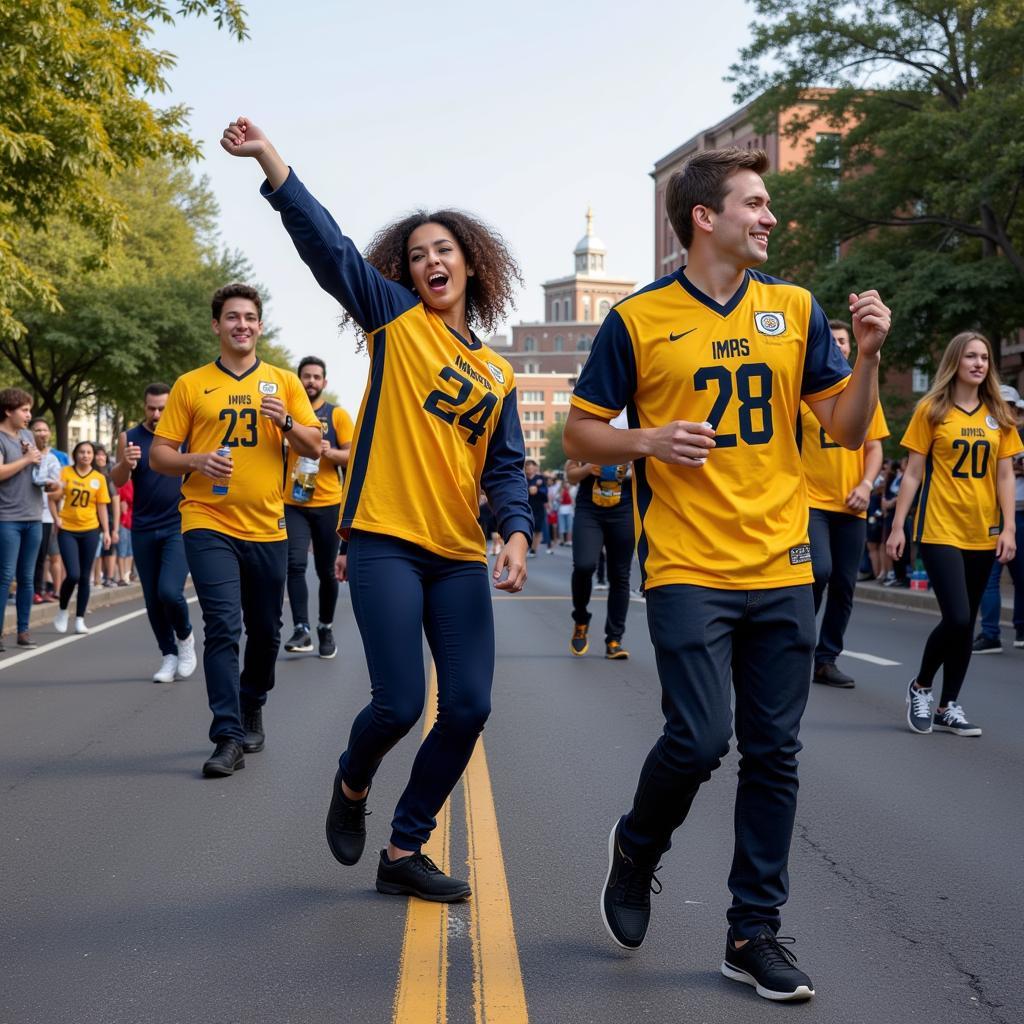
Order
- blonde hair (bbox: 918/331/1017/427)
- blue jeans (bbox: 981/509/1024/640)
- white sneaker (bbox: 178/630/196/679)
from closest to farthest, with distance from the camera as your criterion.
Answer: blonde hair (bbox: 918/331/1017/427) → white sneaker (bbox: 178/630/196/679) → blue jeans (bbox: 981/509/1024/640)

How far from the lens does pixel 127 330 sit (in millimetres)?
38031

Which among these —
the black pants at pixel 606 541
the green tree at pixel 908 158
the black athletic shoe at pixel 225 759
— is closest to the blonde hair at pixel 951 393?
the black pants at pixel 606 541

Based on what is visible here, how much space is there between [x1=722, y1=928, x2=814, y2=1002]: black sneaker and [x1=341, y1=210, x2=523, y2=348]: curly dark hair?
208 cm

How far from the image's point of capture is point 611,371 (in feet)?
13.3

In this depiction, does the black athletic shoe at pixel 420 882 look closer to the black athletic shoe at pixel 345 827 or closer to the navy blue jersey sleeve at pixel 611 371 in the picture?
the black athletic shoe at pixel 345 827

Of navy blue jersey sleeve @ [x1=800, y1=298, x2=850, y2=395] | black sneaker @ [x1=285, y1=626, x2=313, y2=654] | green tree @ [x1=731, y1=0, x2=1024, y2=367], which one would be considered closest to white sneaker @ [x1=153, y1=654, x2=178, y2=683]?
black sneaker @ [x1=285, y1=626, x2=313, y2=654]

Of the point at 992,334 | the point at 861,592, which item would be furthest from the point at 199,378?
the point at 992,334

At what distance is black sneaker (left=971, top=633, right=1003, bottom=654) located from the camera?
12.4m

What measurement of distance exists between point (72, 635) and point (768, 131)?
25980mm

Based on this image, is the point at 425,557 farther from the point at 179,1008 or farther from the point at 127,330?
the point at 127,330

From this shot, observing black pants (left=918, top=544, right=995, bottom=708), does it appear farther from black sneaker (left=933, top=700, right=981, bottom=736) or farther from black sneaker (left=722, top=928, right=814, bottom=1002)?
black sneaker (left=722, top=928, right=814, bottom=1002)

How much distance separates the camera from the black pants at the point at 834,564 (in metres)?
8.99

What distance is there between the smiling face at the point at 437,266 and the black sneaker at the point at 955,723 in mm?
4396

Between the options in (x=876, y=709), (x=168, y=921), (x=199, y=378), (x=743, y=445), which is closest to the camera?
(x=743, y=445)
